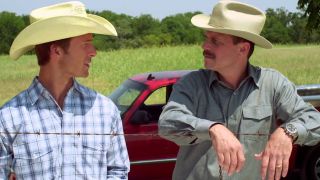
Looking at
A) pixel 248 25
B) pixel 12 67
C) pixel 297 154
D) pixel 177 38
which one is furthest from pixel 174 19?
pixel 248 25

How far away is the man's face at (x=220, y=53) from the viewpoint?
2.52m

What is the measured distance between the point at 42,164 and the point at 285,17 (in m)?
83.0

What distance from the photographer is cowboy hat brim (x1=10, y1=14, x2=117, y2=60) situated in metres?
2.44

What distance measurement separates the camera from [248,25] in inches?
102

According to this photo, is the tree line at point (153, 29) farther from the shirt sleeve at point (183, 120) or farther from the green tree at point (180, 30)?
the shirt sleeve at point (183, 120)

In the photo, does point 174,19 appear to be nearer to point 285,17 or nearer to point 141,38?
point 141,38

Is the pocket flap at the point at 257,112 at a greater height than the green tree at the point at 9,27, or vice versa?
the pocket flap at the point at 257,112

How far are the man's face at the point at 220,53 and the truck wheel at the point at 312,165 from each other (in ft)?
15.6

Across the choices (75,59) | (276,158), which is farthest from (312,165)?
(75,59)

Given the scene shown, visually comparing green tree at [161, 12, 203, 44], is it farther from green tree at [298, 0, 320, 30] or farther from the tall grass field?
green tree at [298, 0, 320, 30]

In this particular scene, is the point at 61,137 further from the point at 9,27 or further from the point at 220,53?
the point at 9,27

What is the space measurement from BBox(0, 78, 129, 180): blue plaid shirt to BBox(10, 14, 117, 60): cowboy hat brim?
19 centimetres

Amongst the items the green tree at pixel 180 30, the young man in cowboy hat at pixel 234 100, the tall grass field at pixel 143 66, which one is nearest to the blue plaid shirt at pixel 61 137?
the young man in cowboy hat at pixel 234 100

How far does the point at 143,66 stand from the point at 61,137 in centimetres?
2511
